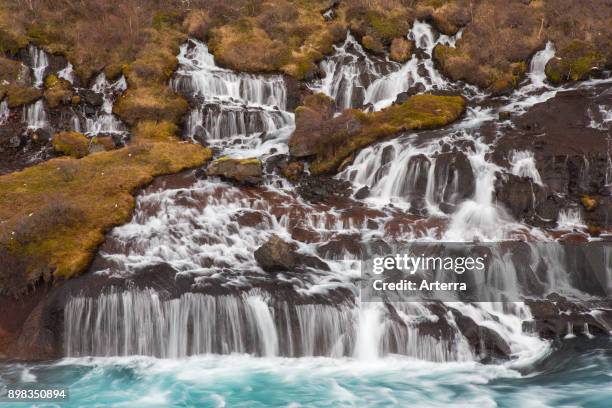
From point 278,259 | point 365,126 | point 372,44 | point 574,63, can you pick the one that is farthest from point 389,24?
point 278,259

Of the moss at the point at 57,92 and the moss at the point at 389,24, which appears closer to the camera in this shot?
the moss at the point at 57,92

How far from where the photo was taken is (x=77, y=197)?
19641 millimetres

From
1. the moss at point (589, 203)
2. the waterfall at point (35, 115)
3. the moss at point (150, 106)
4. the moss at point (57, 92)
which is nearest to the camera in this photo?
the moss at point (589, 203)

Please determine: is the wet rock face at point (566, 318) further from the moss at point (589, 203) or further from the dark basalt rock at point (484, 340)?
the moss at point (589, 203)

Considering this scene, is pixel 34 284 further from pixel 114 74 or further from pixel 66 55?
pixel 66 55

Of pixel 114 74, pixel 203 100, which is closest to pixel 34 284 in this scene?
pixel 203 100

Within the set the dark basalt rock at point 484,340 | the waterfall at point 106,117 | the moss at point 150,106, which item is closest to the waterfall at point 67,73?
the waterfall at point 106,117

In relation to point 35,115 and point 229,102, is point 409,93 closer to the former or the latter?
point 229,102

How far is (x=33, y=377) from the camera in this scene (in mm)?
13469

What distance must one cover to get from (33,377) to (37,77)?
23.4 metres

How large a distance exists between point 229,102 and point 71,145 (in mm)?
9228

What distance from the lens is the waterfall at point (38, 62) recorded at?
1201 inches

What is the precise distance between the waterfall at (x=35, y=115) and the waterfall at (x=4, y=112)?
Result: 958 millimetres

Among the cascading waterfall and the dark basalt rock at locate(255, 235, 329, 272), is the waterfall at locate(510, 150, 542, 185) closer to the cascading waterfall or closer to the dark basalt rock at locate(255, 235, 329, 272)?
the cascading waterfall
